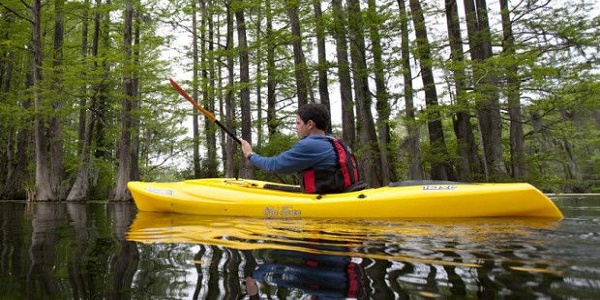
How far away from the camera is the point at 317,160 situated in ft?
14.3

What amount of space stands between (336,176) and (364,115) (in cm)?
542

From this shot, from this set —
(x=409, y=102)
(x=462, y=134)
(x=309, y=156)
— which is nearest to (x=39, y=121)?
(x=409, y=102)

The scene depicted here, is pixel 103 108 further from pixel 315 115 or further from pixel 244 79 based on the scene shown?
pixel 315 115

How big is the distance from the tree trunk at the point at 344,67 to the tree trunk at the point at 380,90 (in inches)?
23.9

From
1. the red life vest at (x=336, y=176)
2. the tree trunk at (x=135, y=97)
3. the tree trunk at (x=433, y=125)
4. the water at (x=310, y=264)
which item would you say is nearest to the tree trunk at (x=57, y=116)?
the tree trunk at (x=135, y=97)

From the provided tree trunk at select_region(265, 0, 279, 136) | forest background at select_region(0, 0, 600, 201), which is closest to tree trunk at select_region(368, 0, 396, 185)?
forest background at select_region(0, 0, 600, 201)

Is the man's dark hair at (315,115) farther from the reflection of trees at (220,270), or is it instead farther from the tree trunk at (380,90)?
the tree trunk at (380,90)

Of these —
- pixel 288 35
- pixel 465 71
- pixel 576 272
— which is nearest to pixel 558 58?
pixel 465 71

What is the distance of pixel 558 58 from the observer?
8383mm

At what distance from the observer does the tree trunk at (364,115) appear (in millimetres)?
9195

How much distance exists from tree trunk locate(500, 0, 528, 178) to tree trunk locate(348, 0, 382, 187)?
2785mm

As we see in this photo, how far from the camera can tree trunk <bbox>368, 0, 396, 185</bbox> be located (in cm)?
860

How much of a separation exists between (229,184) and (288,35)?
5879 mm

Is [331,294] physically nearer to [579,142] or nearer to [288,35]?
[288,35]
